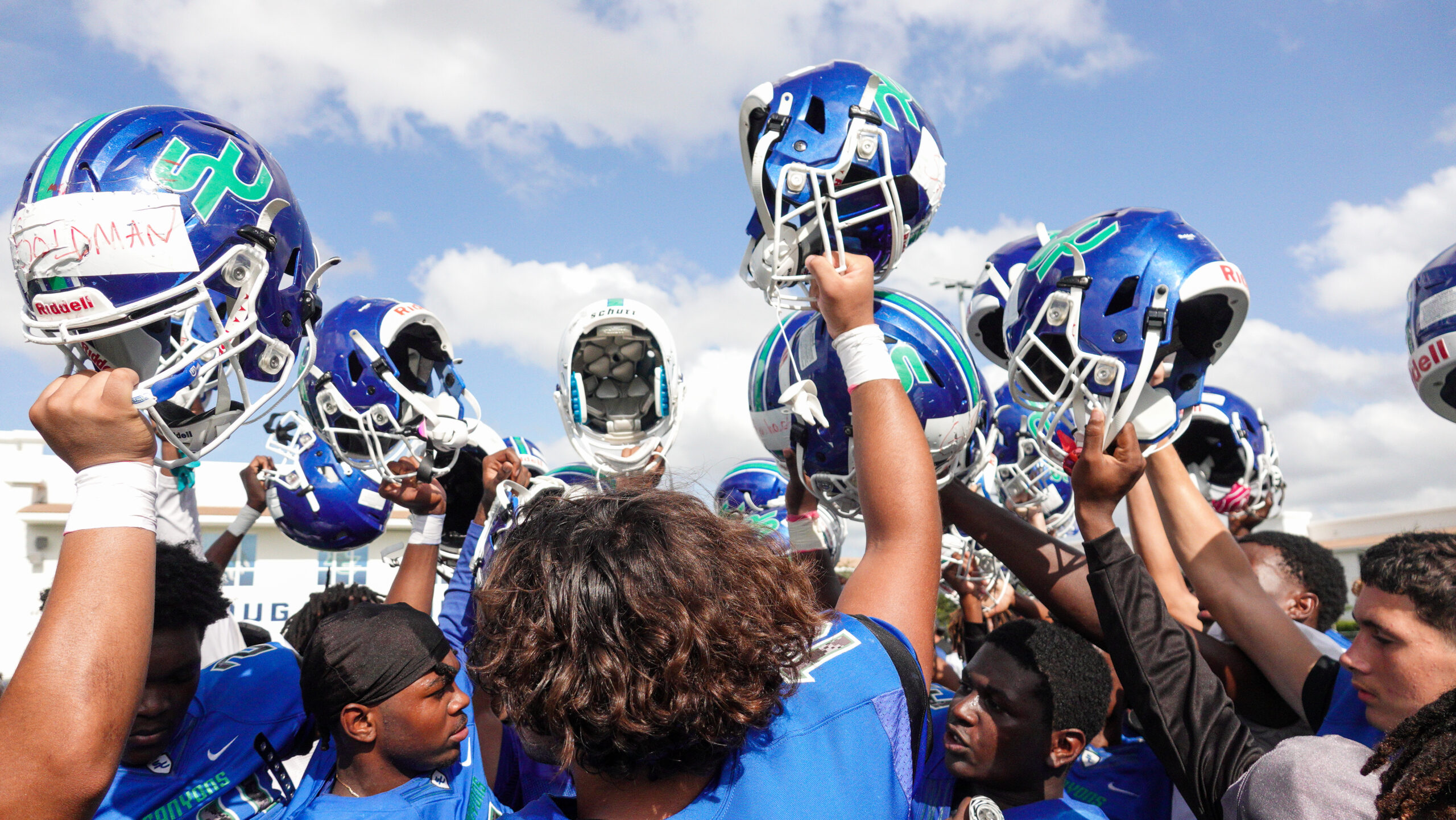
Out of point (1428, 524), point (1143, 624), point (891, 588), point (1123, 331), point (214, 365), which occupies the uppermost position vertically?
point (1123, 331)

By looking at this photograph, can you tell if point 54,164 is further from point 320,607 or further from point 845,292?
point 320,607

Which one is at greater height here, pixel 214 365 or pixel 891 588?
pixel 214 365

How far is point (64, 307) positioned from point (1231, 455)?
5.34 meters

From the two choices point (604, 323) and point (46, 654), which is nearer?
point (46, 654)

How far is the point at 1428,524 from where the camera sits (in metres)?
25.2

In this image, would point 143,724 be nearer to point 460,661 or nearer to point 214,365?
point 460,661

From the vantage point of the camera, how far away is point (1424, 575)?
6.94 ft

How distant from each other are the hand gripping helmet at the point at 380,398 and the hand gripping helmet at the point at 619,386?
354mm

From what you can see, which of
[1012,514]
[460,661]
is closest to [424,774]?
[460,661]

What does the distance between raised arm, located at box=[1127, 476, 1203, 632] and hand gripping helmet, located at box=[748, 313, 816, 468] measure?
1.19 metres

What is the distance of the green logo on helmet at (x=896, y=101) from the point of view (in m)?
2.67

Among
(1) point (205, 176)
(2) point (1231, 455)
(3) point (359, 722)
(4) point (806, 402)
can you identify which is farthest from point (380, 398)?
(2) point (1231, 455)

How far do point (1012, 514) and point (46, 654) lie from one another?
238 centimetres

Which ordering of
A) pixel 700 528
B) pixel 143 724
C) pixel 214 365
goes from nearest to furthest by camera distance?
pixel 700 528 → pixel 214 365 → pixel 143 724
